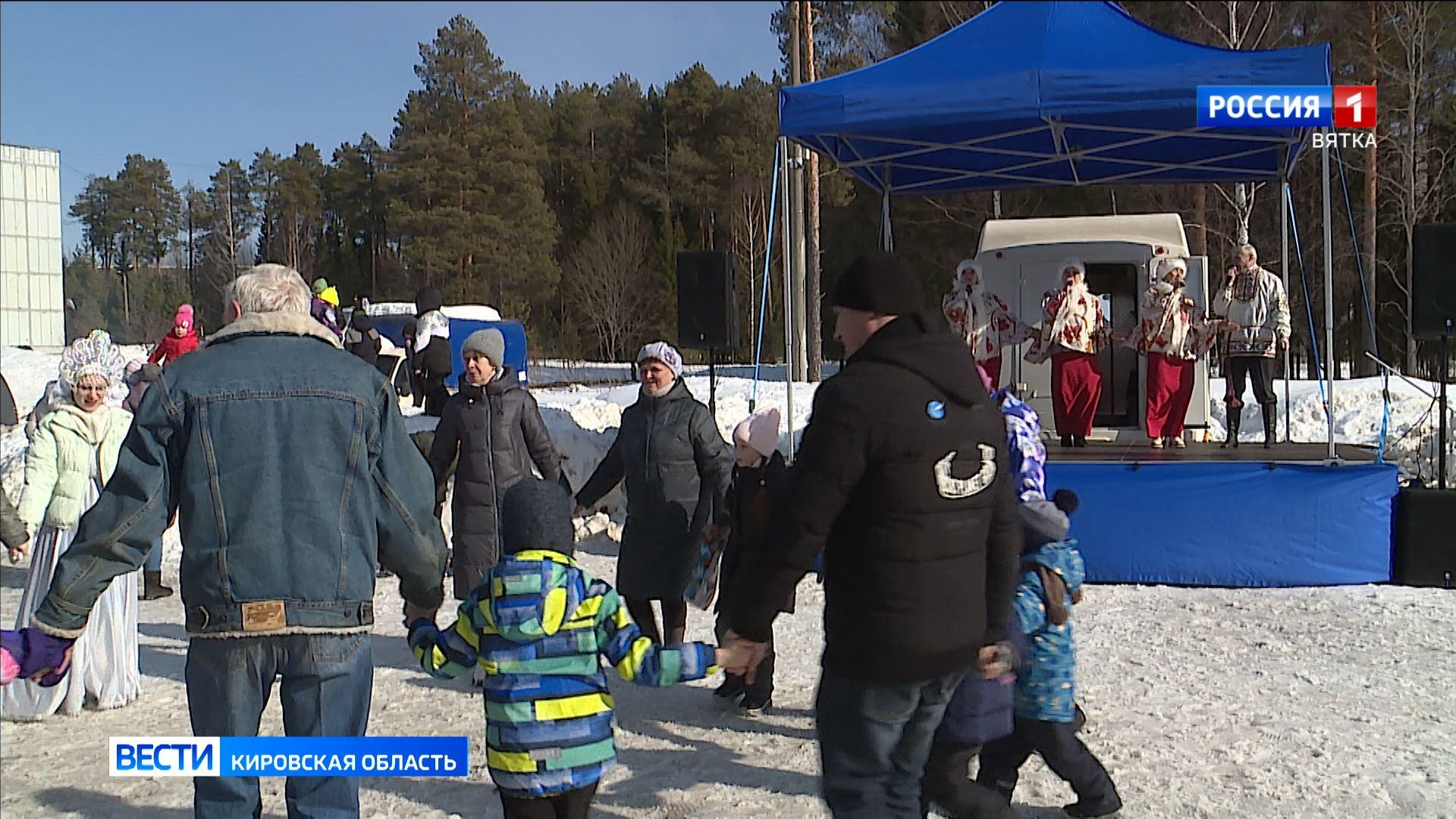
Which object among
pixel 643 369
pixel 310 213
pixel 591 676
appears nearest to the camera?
pixel 591 676

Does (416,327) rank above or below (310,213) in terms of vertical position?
below

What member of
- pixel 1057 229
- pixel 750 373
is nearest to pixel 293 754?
pixel 1057 229

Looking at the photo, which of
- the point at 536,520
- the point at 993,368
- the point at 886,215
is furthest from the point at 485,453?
the point at 993,368

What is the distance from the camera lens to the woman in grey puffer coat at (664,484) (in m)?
4.97

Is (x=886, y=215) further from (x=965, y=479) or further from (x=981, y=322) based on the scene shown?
(x=965, y=479)

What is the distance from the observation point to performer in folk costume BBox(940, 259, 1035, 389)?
1023 cm

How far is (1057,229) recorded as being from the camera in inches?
432

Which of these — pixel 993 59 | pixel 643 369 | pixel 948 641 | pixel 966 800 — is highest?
pixel 993 59

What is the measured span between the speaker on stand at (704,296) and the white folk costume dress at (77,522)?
4.62 metres

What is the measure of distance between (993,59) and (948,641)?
6.02m

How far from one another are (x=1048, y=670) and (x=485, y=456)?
2811mm

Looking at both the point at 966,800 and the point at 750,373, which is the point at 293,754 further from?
the point at 750,373

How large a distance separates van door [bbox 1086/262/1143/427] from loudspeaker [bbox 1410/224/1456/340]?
3.36 m

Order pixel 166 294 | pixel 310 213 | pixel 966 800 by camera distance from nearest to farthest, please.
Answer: pixel 966 800 < pixel 166 294 < pixel 310 213
